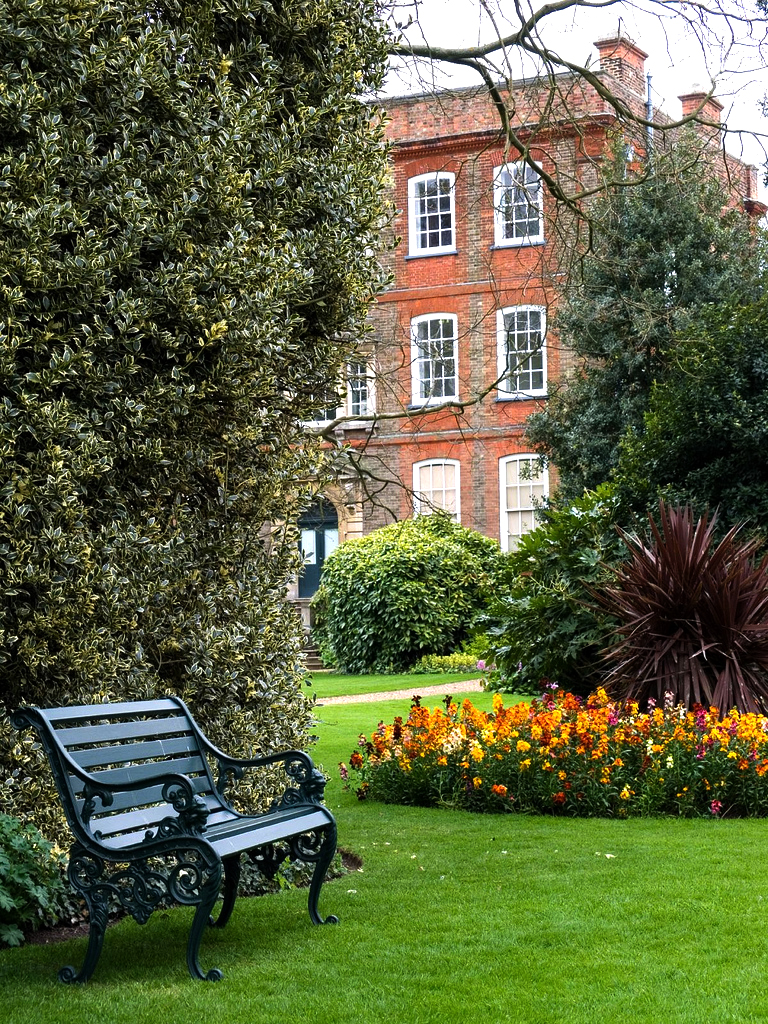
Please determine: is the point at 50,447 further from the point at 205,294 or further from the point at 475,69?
the point at 475,69

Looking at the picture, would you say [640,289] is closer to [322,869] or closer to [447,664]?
[447,664]

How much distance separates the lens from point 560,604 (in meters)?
11.7

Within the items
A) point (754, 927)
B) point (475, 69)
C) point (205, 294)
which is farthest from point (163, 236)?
point (475, 69)

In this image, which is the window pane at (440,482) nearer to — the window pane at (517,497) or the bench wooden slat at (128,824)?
the window pane at (517,497)

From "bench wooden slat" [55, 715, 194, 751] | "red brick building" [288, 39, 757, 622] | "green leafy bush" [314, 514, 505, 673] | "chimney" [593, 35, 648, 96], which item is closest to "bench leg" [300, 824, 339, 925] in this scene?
"bench wooden slat" [55, 715, 194, 751]

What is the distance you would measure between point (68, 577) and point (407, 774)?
13.0 feet

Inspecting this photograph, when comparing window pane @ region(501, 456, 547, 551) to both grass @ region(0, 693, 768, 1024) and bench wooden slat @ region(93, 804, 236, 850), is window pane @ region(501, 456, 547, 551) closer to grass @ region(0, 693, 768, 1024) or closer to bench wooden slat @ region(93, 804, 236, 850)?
grass @ region(0, 693, 768, 1024)

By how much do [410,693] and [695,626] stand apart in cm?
887

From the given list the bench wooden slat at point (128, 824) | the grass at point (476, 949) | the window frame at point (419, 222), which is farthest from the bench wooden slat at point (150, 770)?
the window frame at point (419, 222)

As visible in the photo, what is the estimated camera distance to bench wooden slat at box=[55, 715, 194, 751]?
16.9ft

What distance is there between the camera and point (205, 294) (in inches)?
252

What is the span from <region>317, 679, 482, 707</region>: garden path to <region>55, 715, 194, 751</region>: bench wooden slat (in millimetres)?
11118

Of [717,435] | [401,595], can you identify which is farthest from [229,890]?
[401,595]

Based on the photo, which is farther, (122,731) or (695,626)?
(695,626)
